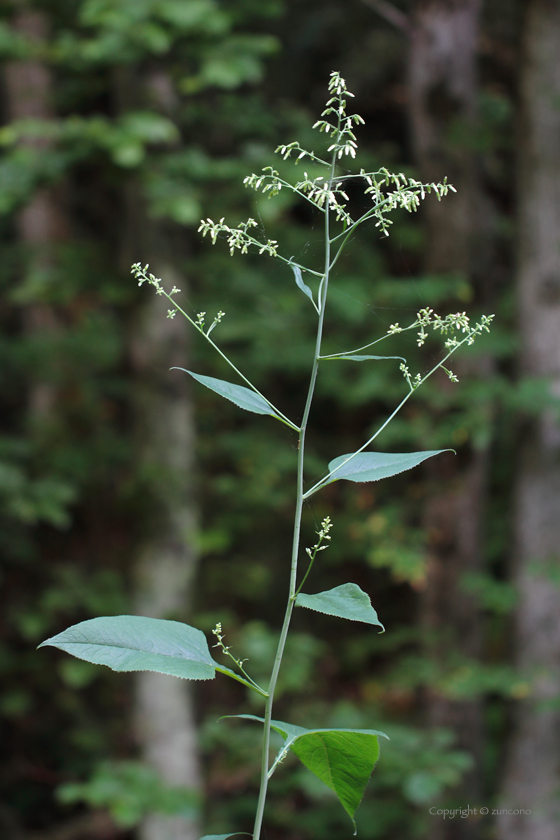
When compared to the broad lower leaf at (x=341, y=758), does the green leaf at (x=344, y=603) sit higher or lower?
higher

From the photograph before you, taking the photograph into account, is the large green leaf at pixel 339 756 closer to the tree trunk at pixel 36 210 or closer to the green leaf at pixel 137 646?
the green leaf at pixel 137 646

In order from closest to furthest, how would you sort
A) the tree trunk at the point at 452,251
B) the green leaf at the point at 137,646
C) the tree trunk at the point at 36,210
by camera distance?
1. the green leaf at the point at 137,646
2. the tree trunk at the point at 452,251
3. the tree trunk at the point at 36,210

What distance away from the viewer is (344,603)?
509 millimetres

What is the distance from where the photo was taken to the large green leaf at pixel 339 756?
526mm

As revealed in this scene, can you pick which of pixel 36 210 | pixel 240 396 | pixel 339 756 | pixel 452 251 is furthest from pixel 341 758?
pixel 36 210

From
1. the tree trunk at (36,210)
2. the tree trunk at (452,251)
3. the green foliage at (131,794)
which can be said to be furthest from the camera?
the tree trunk at (36,210)

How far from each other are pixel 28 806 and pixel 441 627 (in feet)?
12.2

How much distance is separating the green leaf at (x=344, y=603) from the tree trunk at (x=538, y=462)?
308cm

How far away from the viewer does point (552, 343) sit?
11.0 ft

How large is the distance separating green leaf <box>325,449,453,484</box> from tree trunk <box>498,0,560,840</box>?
3.02 metres

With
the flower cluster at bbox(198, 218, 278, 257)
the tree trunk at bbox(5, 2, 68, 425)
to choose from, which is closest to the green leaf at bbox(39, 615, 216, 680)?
the flower cluster at bbox(198, 218, 278, 257)

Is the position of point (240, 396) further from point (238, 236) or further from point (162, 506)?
point (162, 506)

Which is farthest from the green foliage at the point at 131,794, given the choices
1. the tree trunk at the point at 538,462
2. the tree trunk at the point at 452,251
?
the tree trunk at the point at 538,462

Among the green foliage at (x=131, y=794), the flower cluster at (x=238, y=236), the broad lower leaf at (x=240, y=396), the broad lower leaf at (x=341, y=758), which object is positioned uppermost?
the flower cluster at (x=238, y=236)
